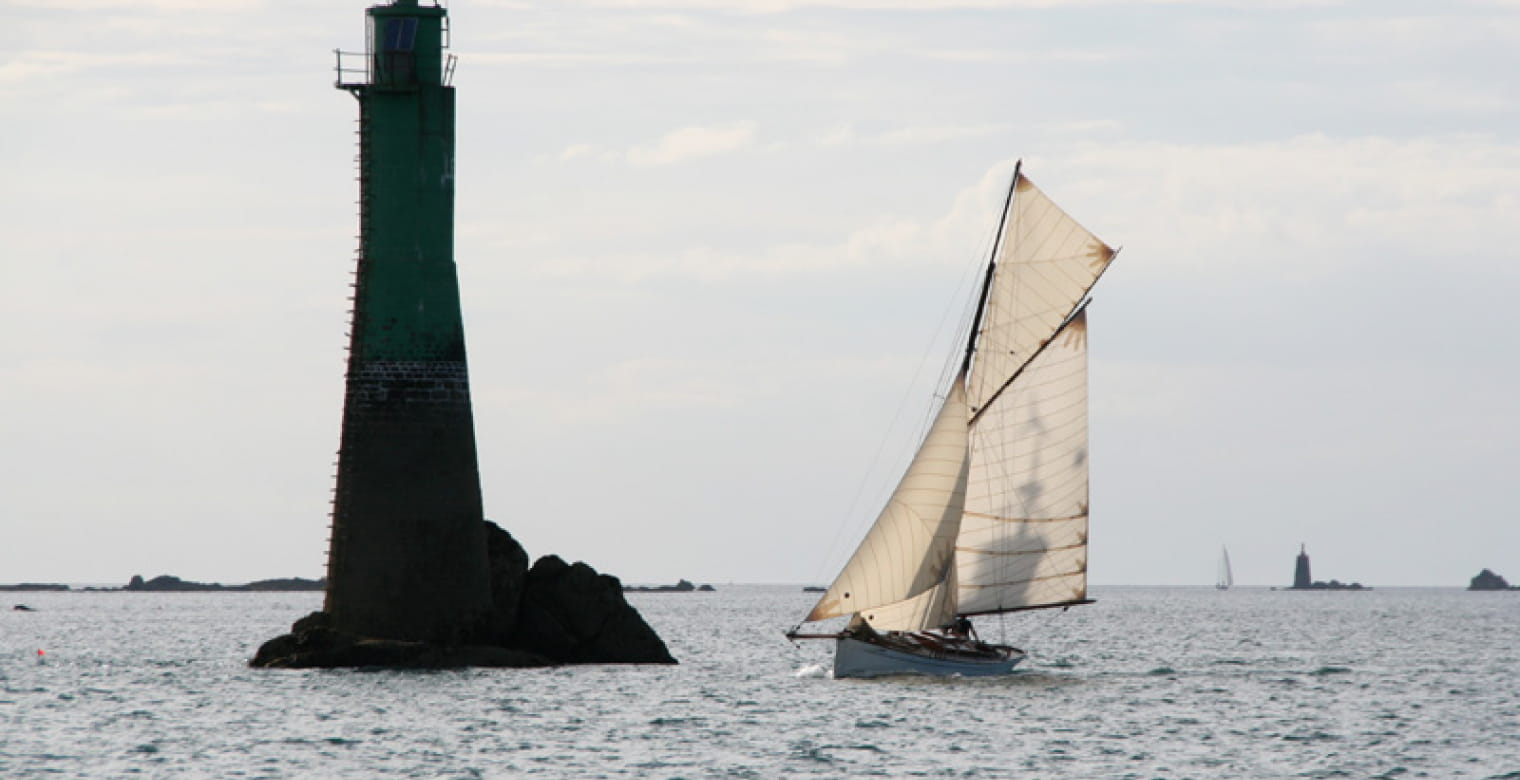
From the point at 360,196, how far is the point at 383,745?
18.8m

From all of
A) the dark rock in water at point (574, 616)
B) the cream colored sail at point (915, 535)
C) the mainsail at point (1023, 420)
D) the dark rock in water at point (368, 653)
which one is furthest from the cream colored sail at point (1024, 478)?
the dark rock in water at point (368, 653)

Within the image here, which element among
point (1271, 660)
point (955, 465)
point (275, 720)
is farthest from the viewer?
point (1271, 660)

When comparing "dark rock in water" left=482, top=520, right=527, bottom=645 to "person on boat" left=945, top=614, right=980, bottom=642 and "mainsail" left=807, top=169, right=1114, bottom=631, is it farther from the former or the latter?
"person on boat" left=945, top=614, right=980, bottom=642

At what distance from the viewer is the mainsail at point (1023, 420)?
57.5 meters

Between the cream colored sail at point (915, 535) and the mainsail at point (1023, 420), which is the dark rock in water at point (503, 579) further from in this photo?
the mainsail at point (1023, 420)

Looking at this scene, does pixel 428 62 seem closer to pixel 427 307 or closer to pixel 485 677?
pixel 427 307

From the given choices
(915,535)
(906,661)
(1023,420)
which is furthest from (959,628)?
(1023,420)

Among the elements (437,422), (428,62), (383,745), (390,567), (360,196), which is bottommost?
(383,745)

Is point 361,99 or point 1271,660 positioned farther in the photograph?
point 1271,660

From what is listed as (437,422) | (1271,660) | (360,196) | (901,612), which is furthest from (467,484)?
(1271,660)

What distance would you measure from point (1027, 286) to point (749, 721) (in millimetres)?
14900

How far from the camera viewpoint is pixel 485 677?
56562 mm

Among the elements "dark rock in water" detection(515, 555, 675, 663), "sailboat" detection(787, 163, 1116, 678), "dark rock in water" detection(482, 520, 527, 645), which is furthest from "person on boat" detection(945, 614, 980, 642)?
"dark rock in water" detection(482, 520, 527, 645)

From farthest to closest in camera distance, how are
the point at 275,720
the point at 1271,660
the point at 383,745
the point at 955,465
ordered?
the point at 1271,660 → the point at 955,465 → the point at 275,720 → the point at 383,745
